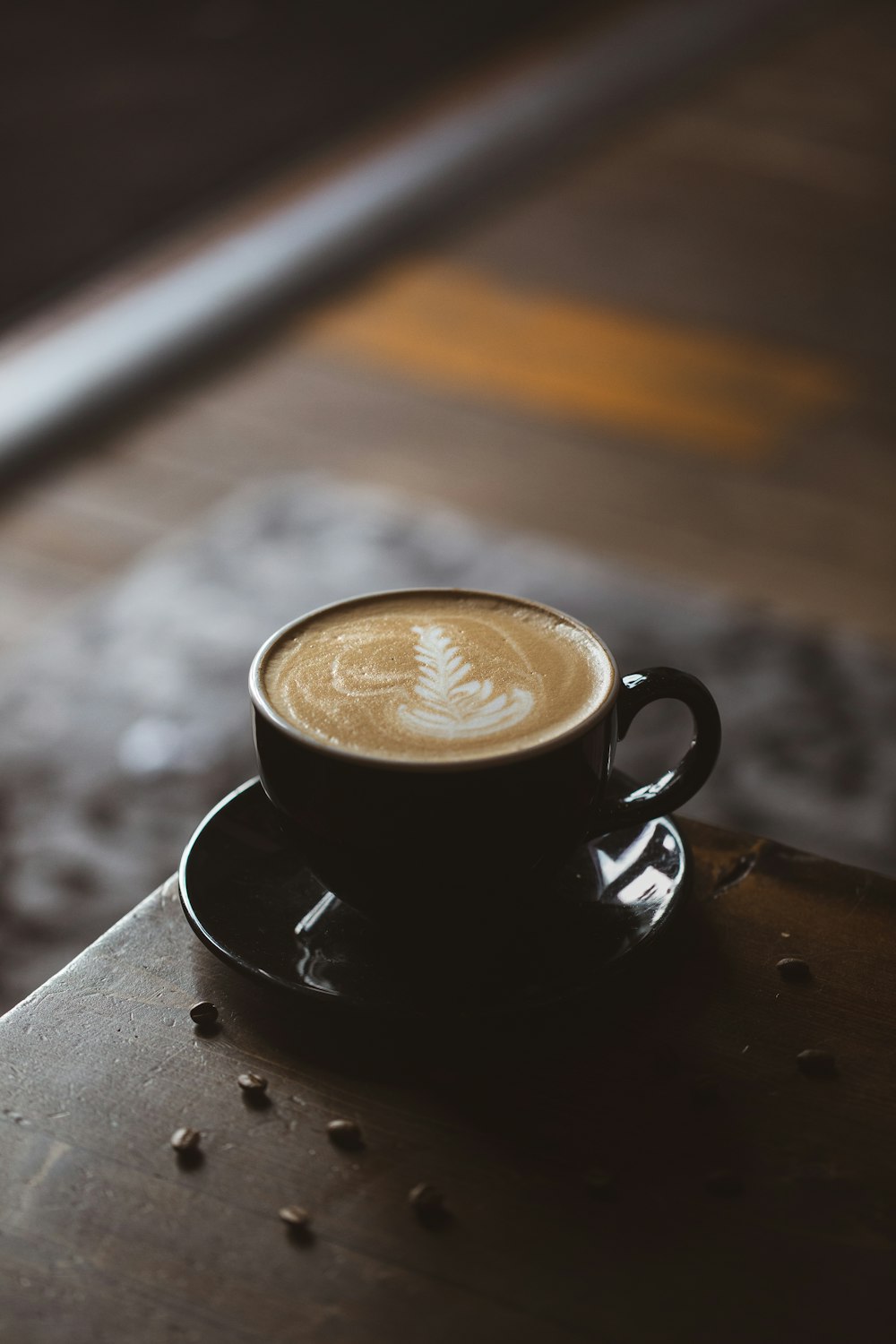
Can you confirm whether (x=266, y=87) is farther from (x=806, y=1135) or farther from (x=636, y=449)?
(x=806, y=1135)

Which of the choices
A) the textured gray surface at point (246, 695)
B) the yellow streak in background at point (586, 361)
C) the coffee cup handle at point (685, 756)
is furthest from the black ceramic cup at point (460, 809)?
the yellow streak in background at point (586, 361)

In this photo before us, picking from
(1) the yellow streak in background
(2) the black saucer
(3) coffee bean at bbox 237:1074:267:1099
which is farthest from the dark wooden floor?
(3) coffee bean at bbox 237:1074:267:1099

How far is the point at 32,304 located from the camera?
2.64 metres

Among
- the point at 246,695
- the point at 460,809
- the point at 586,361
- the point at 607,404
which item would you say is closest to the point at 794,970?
the point at 460,809

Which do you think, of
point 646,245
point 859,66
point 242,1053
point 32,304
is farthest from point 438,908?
point 859,66

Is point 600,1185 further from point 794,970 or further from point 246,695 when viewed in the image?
point 246,695

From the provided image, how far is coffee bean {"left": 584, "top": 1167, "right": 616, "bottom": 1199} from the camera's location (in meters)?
0.52

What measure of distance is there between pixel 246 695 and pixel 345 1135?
4.07ft

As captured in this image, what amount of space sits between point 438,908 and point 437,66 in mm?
3722

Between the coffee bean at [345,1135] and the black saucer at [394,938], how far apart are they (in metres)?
0.05

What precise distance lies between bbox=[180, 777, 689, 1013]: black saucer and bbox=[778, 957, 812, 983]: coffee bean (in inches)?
2.1

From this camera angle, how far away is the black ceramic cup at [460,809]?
1.85 ft

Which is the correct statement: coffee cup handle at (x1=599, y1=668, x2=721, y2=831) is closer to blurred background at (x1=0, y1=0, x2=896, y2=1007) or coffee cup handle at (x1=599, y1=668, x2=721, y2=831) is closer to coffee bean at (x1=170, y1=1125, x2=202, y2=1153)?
coffee bean at (x1=170, y1=1125, x2=202, y2=1153)

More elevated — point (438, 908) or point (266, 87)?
point (438, 908)
